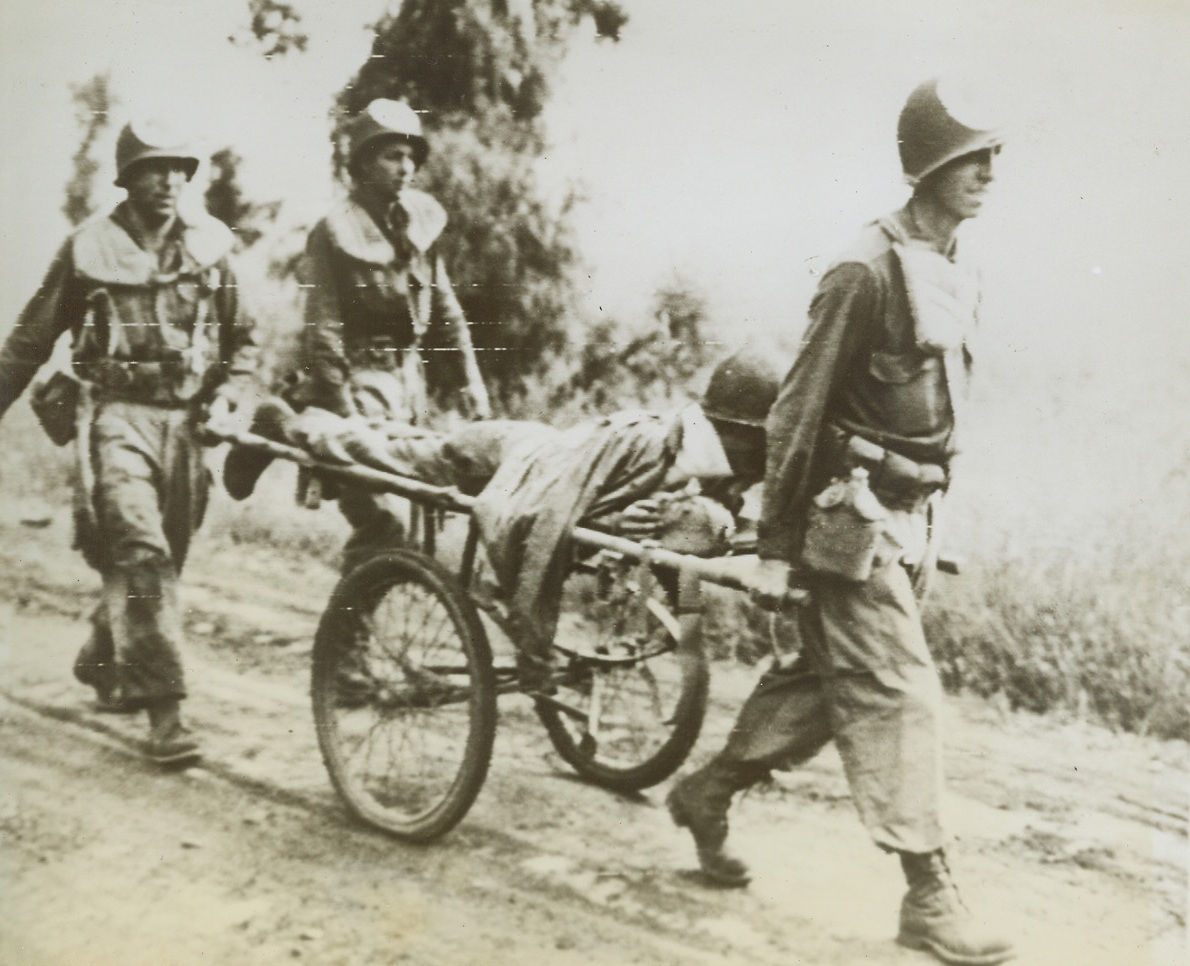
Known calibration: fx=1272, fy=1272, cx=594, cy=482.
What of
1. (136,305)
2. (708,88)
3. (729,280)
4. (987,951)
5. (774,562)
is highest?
(708,88)

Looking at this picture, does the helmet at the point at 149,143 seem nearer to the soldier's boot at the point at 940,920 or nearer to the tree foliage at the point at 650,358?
the tree foliage at the point at 650,358

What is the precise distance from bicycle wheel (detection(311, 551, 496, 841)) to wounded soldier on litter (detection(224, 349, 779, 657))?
29 centimetres

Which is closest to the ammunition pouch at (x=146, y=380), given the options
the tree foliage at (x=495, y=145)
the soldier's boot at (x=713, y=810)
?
the tree foliage at (x=495, y=145)

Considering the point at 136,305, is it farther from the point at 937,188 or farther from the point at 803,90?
the point at 937,188

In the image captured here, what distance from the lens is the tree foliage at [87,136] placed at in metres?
3.72

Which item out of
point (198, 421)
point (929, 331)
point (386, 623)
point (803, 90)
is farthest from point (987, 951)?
point (198, 421)

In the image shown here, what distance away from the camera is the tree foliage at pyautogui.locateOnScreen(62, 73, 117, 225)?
372 cm

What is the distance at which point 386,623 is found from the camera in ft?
11.8

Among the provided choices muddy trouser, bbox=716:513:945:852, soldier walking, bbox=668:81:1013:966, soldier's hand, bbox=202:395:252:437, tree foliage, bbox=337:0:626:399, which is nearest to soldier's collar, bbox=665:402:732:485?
soldier walking, bbox=668:81:1013:966

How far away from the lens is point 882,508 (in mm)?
3109

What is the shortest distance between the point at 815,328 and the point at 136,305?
2.00 meters

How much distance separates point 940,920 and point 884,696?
59 centimetres

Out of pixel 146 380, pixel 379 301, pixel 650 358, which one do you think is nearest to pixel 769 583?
pixel 650 358

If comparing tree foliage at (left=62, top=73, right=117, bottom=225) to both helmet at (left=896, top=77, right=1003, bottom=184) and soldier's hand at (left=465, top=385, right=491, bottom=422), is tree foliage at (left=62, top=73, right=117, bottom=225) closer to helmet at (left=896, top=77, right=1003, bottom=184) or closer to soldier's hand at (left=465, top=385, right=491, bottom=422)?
soldier's hand at (left=465, top=385, right=491, bottom=422)
